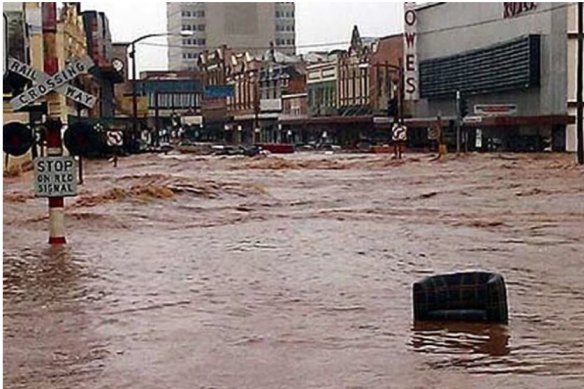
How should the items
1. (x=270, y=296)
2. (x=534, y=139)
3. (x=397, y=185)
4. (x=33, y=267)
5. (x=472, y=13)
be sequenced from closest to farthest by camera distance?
1. (x=270, y=296)
2. (x=33, y=267)
3. (x=397, y=185)
4. (x=534, y=139)
5. (x=472, y=13)

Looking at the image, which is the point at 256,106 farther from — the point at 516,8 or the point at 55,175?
the point at 55,175

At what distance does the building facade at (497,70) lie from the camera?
7200 cm

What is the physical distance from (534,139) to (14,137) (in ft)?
195

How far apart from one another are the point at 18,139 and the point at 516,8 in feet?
204

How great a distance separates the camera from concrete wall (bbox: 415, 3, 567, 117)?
71625mm

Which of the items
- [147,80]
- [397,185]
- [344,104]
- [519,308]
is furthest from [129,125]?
[519,308]

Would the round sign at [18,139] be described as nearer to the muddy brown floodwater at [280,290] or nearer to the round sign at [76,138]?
the round sign at [76,138]

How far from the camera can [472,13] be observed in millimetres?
84250

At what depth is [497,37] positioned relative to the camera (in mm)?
80625

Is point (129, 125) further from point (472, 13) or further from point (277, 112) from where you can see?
point (277, 112)

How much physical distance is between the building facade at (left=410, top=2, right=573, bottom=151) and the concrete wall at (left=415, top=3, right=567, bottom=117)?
55 mm

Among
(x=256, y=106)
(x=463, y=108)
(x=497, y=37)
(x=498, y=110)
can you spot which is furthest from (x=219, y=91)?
(x=498, y=110)

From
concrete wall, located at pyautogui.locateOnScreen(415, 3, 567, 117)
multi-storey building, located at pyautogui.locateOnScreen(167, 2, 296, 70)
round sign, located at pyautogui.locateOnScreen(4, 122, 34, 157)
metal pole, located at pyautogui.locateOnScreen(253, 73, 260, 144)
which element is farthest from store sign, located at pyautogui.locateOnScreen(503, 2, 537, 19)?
round sign, located at pyautogui.locateOnScreen(4, 122, 34, 157)

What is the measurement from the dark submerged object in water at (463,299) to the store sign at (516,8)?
210 ft
